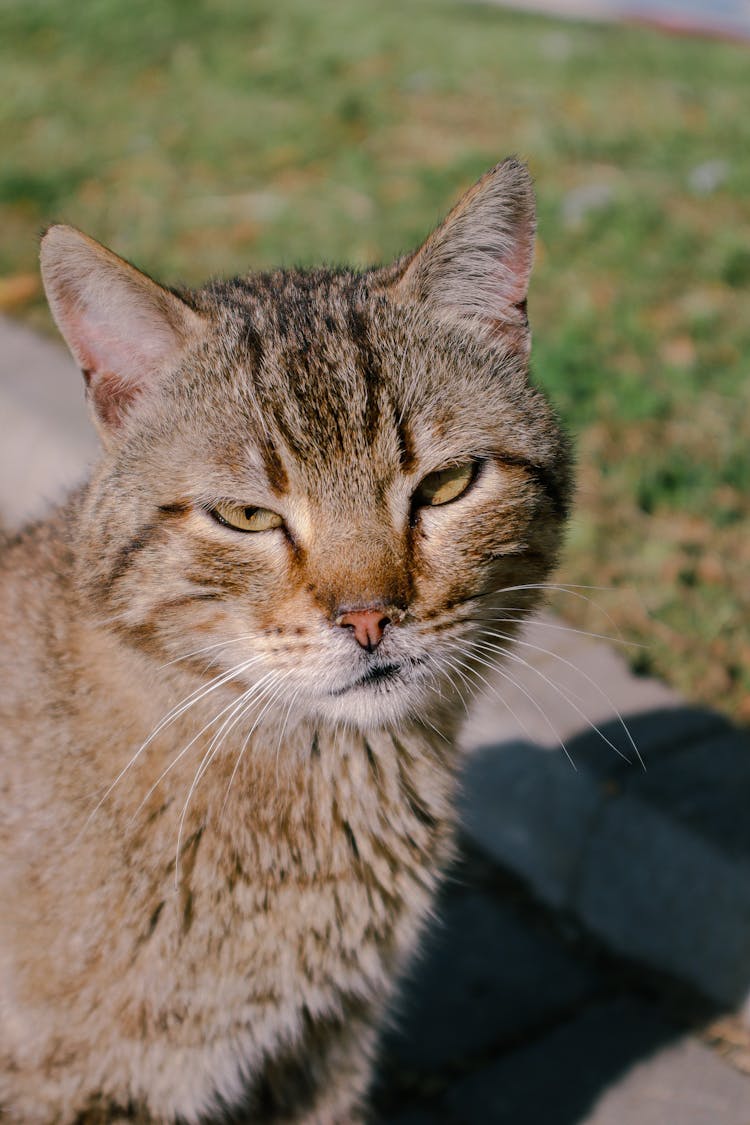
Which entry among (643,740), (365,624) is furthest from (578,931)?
(365,624)

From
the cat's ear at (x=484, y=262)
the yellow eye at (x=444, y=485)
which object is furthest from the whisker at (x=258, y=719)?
the cat's ear at (x=484, y=262)

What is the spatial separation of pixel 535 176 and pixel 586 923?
A: 4.42 m

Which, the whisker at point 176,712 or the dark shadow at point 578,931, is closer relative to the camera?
the whisker at point 176,712

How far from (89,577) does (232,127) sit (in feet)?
20.5

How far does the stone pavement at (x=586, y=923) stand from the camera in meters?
2.93

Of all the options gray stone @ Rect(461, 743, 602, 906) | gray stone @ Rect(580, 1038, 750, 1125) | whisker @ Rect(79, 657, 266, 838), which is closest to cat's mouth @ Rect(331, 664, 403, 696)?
whisker @ Rect(79, 657, 266, 838)

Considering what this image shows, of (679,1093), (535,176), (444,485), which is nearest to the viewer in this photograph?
(444,485)

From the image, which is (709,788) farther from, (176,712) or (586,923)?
(176,712)

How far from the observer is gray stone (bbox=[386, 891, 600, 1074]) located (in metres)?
3.10

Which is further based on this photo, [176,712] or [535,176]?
[535,176]

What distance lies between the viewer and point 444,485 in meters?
2.36

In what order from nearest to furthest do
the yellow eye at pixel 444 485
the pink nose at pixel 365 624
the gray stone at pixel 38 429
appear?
the pink nose at pixel 365 624 → the yellow eye at pixel 444 485 → the gray stone at pixel 38 429

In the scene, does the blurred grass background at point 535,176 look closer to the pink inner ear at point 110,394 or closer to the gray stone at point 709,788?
the gray stone at point 709,788

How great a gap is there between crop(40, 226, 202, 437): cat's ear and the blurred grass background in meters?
0.98
